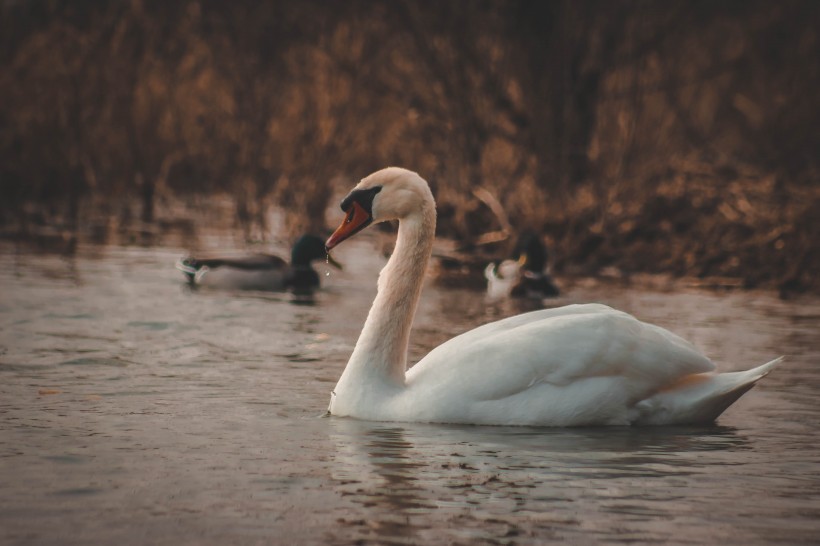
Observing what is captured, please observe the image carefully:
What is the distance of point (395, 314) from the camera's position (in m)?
8.18

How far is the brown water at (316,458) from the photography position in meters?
5.69

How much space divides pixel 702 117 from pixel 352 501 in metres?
26.3

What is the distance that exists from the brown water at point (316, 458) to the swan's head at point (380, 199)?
3.56ft

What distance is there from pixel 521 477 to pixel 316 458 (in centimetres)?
101

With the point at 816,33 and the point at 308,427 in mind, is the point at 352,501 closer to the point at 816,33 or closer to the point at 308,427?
the point at 308,427

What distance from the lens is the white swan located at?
25.4ft

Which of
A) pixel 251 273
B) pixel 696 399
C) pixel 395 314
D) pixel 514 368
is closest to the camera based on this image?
pixel 514 368

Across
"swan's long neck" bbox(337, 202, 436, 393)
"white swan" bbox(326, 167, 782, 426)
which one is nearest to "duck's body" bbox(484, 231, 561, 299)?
"swan's long neck" bbox(337, 202, 436, 393)

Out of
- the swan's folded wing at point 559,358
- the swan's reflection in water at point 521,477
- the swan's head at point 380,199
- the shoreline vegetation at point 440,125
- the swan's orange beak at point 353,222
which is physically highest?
the shoreline vegetation at point 440,125

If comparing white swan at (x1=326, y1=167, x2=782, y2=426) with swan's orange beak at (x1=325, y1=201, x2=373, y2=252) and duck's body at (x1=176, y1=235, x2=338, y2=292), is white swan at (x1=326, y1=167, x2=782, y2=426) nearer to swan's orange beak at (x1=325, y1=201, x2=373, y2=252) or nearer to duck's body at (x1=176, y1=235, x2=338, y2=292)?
swan's orange beak at (x1=325, y1=201, x2=373, y2=252)

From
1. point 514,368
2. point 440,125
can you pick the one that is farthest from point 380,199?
point 440,125

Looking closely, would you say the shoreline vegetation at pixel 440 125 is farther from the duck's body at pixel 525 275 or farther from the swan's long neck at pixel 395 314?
the swan's long neck at pixel 395 314

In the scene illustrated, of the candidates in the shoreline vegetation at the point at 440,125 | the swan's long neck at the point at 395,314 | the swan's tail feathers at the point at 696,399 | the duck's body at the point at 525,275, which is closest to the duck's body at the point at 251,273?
the duck's body at the point at 525,275

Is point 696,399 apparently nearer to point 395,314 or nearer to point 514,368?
point 514,368
